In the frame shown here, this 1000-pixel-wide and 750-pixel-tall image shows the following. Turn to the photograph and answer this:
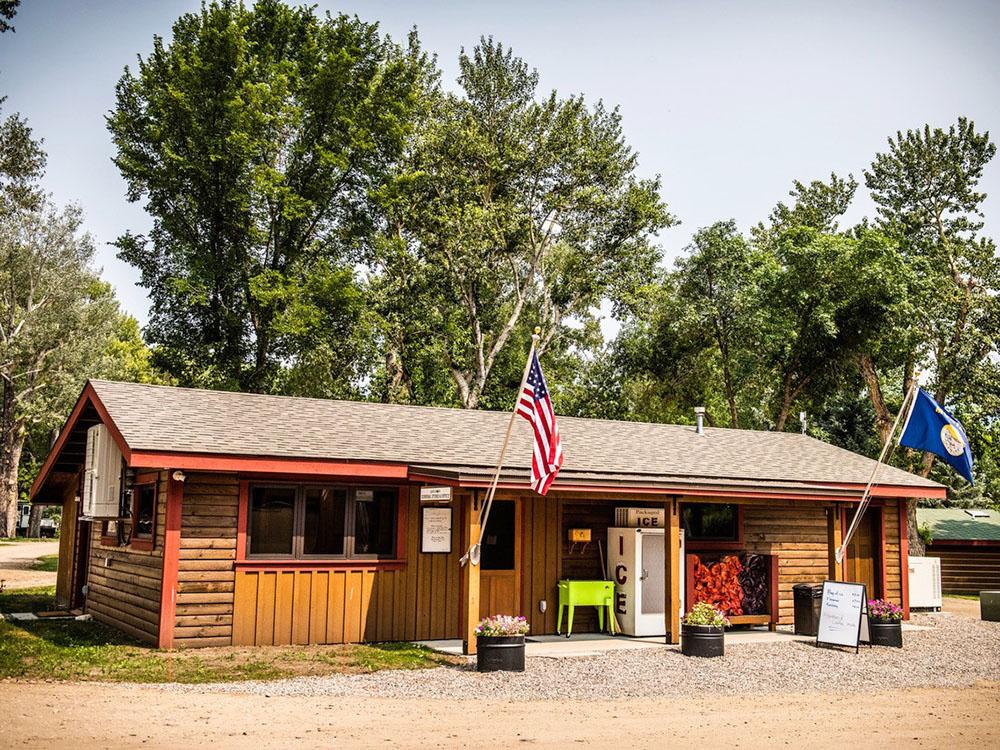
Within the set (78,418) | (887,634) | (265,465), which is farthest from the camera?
(78,418)

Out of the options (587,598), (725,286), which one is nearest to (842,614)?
(587,598)

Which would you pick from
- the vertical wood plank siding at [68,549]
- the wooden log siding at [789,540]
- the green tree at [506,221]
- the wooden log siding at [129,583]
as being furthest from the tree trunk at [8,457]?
the wooden log siding at [789,540]

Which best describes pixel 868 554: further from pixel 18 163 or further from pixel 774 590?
pixel 18 163

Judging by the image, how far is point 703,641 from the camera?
41.8 ft

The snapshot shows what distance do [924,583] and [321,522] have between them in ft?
48.3

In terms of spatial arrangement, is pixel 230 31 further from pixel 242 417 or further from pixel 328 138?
pixel 242 417

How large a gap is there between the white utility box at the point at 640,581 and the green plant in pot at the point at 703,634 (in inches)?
66.8

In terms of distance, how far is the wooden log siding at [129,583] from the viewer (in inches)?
489

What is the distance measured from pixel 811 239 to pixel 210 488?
942 inches

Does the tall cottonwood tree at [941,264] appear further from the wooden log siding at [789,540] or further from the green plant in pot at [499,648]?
the green plant in pot at [499,648]

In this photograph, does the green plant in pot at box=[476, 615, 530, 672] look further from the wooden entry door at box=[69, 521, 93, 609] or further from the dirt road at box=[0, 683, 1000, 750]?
the wooden entry door at box=[69, 521, 93, 609]

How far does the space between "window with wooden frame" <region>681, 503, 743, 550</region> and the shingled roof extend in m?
0.71

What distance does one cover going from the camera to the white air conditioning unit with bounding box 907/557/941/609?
69.1 feet

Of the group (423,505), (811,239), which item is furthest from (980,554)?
(423,505)
